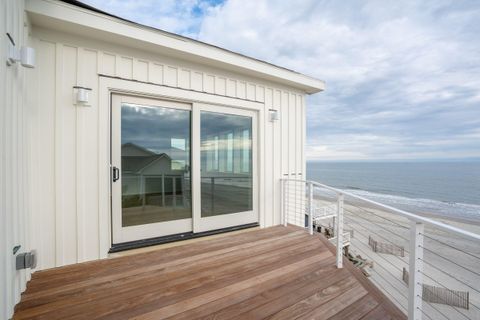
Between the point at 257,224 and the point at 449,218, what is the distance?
1666cm

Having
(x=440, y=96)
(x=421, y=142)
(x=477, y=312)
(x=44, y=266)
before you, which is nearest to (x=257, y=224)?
(x=44, y=266)

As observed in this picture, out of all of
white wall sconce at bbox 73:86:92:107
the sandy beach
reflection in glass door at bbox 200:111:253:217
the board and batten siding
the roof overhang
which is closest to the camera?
the roof overhang

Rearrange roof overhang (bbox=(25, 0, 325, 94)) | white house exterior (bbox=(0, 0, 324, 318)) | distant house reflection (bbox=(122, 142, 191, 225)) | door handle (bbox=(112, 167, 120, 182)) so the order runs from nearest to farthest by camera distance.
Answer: white house exterior (bbox=(0, 0, 324, 318)) → roof overhang (bbox=(25, 0, 325, 94)) → door handle (bbox=(112, 167, 120, 182)) → distant house reflection (bbox=(122, 142, 191, 225))

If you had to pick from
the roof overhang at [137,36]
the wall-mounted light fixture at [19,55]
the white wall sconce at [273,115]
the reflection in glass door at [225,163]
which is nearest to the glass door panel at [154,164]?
the reflection in glass door at [225,163]

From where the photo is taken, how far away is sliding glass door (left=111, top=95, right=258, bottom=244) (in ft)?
8.38

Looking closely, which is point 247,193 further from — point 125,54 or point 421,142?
point 421,142

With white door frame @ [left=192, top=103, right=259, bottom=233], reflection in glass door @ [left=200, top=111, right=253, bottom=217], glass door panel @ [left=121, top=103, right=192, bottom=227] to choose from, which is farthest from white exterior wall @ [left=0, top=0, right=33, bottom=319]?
reflection in glass door @ [left=200, top=111, right=253, bottom=217]

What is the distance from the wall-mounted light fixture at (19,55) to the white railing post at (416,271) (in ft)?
9.11

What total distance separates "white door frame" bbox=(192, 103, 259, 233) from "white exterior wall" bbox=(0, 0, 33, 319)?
65.3 inches

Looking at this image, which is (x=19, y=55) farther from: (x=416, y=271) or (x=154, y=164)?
(x=416, y=271)

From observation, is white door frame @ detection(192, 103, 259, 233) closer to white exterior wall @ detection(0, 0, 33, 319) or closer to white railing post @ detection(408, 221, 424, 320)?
white exterior wall @ detection(0, 0, 33, 319)

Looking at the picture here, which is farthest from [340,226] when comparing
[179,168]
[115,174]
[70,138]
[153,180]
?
[70,138]

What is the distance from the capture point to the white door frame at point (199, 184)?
2.96 m

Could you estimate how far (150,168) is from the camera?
270 cm
